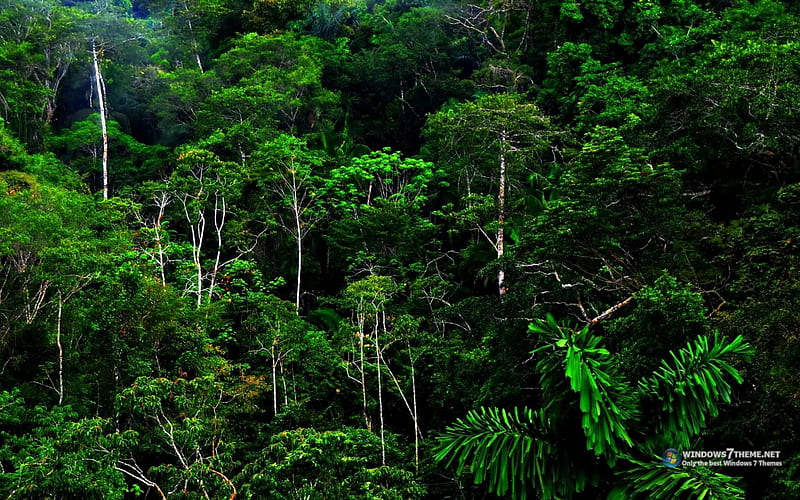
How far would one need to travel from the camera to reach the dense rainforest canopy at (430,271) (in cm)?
192

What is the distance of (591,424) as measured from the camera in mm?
1458

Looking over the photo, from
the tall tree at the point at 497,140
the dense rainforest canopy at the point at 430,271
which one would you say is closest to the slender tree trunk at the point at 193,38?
the dense rainforest canopy at the point at 430,271

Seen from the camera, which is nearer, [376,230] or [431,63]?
[376,230]

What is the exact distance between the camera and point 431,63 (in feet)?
80.5

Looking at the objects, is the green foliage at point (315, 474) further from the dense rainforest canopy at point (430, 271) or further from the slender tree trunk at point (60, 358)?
the slender tree trunk at point (60, 358)

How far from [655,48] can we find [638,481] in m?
16.9

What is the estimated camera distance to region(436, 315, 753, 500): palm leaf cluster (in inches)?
58.1

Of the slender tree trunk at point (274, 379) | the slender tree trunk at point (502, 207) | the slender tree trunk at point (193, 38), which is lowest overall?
the slender tree trunk at point (274, 379)

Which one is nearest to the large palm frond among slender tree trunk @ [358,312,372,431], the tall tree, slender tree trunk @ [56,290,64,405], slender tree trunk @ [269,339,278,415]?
slender tree trunk @ [358,312,372,431]

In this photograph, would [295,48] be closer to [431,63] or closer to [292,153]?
[431,63]

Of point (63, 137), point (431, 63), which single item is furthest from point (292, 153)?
point (63, 137)

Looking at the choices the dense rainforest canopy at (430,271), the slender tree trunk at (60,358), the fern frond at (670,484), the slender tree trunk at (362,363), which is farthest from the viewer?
the slender tree trunk at (362,363)

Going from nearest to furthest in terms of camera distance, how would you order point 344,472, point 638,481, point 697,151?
point 638,481, point 344,472, point 697,151

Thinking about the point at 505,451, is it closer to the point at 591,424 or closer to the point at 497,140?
the point at 591,424
